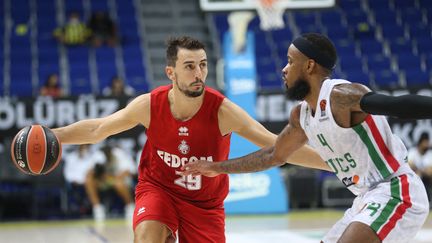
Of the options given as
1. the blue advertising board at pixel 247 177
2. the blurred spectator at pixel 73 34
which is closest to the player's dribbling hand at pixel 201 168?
the blue advertising board at pixel 247 177

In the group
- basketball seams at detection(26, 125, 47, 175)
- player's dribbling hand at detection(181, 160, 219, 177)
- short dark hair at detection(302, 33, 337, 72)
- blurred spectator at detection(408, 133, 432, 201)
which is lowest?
blurred spectator at detection(408, 133, 432, 201)

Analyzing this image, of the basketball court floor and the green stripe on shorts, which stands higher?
the green stripe on shorts

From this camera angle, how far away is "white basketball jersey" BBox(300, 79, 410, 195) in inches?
180

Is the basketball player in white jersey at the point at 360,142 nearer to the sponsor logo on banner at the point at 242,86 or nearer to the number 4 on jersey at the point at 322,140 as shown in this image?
the number 4 on jersey at the point at 322,140

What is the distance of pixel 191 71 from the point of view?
5.61 m

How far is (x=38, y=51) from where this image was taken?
58.5 ft

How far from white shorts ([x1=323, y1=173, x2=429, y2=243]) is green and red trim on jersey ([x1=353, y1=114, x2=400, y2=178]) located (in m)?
0.09

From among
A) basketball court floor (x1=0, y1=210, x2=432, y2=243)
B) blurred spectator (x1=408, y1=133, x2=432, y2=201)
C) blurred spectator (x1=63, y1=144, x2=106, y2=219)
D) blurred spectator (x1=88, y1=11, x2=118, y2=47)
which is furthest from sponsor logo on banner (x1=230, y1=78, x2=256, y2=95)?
blurred spectator (x1=88, y1=11, x2=118, y2=47)

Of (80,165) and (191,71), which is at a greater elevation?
(191,71)

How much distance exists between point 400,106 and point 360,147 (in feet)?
1.45

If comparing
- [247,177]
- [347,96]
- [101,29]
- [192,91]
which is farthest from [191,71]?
[101,29]

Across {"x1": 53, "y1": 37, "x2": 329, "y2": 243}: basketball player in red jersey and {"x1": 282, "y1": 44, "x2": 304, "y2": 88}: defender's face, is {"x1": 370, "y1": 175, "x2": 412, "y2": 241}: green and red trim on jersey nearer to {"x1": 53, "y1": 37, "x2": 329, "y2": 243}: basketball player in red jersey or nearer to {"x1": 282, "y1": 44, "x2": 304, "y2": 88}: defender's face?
{"x1": 282, "y1": 44, "x2": 304, "y2": 88}: defender's face

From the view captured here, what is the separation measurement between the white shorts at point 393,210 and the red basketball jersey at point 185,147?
1.30m

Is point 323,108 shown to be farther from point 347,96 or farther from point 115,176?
point 115,176
